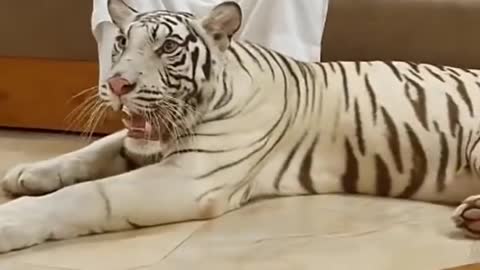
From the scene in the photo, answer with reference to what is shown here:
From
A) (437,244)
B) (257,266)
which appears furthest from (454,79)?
(257,266)

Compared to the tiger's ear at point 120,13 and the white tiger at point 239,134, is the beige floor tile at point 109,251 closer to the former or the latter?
the white tiger at point 239,134

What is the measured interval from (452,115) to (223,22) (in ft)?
1.42

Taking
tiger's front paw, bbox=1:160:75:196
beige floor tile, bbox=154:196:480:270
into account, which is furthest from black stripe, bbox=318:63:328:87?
tiger's front paw, bbox=1:160:75:196

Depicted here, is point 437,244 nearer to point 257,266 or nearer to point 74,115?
point 257,266

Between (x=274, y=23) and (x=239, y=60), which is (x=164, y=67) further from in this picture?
(x=274, y=23)

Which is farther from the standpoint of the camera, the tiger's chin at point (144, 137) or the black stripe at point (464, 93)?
the black stripe at point (464, 93)

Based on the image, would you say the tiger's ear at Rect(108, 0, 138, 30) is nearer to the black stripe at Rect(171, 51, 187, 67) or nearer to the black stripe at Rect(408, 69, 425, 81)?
the black stripe at Rect(171, 51, 187, 67)

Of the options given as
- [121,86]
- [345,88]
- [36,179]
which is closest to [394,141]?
[345,88]

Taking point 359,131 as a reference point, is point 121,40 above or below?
above

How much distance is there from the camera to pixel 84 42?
2301 mm

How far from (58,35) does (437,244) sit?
1096 mm

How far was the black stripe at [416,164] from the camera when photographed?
1.78 m

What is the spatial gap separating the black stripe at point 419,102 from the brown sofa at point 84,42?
28cm

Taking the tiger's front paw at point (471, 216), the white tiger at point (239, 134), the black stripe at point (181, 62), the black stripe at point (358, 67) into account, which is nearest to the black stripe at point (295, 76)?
the white tiger at point (239, 134)
